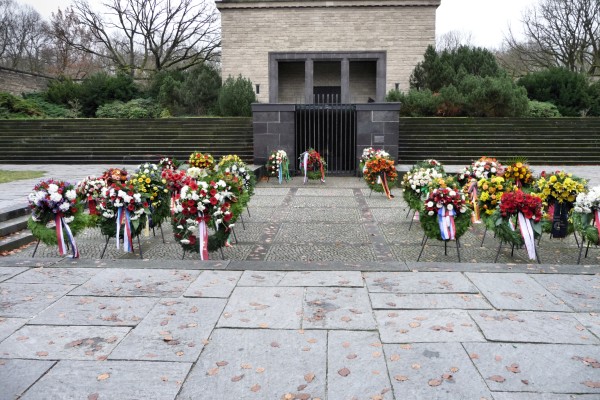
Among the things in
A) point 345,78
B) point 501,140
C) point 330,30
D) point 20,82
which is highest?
point 330,30

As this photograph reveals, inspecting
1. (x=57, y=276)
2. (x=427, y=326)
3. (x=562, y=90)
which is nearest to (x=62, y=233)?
(x=57, y=276)

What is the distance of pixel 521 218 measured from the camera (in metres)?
6.96

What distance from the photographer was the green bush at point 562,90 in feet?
93.3

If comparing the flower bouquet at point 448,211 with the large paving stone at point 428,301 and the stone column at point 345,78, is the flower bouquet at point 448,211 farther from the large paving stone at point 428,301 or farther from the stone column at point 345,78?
the stone column at point 345,78

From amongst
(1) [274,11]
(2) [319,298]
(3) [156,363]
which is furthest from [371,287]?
(1) [274,11]

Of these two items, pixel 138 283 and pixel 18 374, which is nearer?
pixel 18 374

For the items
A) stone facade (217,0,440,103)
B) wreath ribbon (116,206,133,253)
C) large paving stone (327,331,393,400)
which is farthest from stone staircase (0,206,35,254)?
stone facade (217,0,440,103)

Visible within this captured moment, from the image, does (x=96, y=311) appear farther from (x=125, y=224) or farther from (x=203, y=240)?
(x=125, y=224)

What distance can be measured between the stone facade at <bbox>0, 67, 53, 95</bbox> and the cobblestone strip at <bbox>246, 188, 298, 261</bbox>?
29.7m

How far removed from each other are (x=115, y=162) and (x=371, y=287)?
18.1m

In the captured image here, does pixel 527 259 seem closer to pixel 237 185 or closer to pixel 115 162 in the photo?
pixel 237 185

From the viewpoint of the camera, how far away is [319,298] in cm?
550

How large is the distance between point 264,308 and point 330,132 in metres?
14.1

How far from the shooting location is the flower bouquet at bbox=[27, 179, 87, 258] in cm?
714
